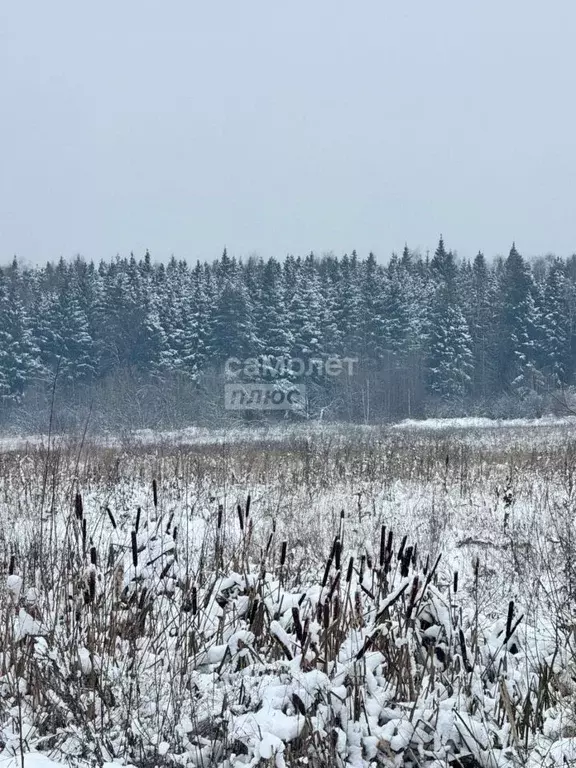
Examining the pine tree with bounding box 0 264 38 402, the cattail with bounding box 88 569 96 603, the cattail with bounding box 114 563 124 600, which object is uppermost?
the pine tree with bounding box 0 264 38 402

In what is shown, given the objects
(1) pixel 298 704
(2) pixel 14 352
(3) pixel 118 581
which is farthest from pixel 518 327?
(1) pixel 298 704

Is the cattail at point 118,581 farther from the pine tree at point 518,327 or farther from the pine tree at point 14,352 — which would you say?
the pine tree at point 518,327

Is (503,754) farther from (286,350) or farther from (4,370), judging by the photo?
(4,370)

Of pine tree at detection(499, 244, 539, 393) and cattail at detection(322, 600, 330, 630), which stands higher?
pine tree at detection(499, 244, 539, 393)

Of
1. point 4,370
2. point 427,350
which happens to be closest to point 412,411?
point 427,350

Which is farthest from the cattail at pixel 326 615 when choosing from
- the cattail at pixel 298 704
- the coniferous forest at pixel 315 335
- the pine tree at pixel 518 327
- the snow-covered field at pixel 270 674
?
the pine tree at pixel 518 327

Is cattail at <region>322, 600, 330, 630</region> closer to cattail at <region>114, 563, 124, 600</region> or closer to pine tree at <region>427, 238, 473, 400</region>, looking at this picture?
cattail at <region>114, 563, 124, 600</region>

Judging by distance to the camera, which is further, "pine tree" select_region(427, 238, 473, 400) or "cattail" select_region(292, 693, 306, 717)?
"pine tree" select_region(427, 238, 473, 400)

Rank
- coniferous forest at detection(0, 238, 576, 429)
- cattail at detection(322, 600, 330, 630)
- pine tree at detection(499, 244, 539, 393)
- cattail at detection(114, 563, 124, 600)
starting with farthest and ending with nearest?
pine tree at detection(499, 244, 539, 393), coniferous forest at detection(0, 238, 576, 429), cattail at detection(114, 563, 124, 600), cattail at detection(322, 600, 330, 630)

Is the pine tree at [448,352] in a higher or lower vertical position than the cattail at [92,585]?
higher

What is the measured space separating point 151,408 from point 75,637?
3647 cm

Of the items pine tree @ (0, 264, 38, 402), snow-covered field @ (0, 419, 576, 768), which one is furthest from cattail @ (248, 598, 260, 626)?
pine tree @ (0, 264, 38, 402)

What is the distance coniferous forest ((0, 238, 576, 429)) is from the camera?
47406 mm

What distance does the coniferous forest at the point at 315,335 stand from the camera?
47406 millimetres
